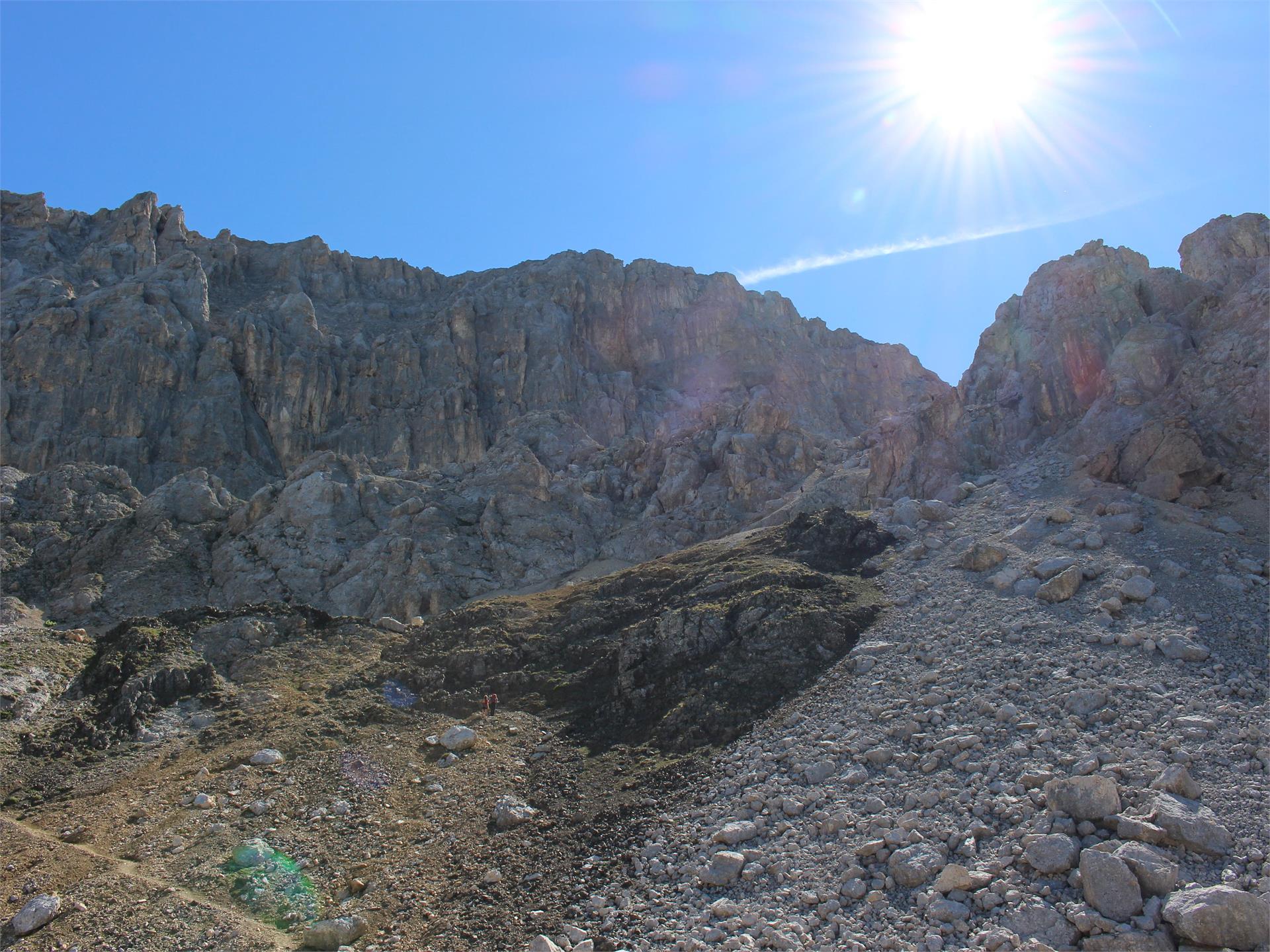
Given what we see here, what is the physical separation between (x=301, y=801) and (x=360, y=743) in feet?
9.65

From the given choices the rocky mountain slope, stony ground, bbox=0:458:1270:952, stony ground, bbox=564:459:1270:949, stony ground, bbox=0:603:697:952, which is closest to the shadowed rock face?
the rocky mountain slope

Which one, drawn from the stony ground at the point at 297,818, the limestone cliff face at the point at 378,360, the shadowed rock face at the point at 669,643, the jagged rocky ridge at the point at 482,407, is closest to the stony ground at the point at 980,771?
the shadowed rock face at the point at 669,643

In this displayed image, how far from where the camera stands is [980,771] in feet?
44.3

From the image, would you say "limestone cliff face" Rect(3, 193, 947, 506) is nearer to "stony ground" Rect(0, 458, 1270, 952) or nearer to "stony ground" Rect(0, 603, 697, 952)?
"stony ground" Rect(0, 458, 1270, 952)

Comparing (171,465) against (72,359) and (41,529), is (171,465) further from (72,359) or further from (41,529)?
(41,529)

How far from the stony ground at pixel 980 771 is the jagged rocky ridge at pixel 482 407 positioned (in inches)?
427

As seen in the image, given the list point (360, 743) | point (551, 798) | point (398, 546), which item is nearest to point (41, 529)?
point (398, 546)

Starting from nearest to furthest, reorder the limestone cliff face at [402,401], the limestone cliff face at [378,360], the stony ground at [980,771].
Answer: the stony ground at [980,771] → the limestone cliff face at [402,401] → the limestone cliff face at [378,360]

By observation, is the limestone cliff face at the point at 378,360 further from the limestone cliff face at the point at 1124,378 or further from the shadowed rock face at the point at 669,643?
the shadowed rock face at the point at 669,643

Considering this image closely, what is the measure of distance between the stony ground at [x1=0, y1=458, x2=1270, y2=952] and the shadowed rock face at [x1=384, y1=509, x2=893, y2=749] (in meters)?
1.05

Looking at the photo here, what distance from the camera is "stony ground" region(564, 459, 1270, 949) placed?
10.6 metres

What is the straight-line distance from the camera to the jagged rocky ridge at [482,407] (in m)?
36.9

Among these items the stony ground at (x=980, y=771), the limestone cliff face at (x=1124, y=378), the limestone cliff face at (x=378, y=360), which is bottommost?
the stony ground at (x=980, y=771)

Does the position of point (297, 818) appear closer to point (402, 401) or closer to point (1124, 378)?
point (1124, 378)
